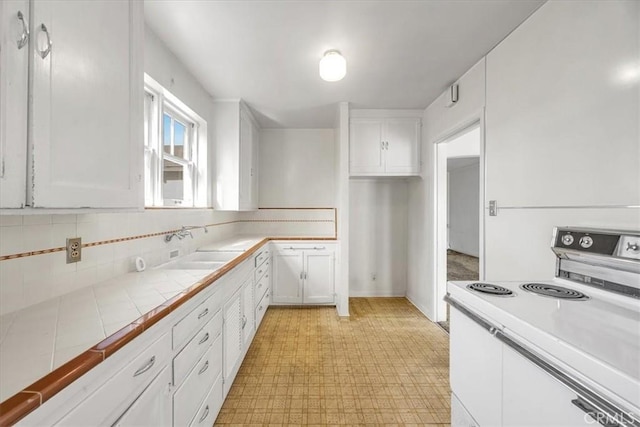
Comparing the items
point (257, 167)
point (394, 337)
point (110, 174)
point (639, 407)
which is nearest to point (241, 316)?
point (110, 174)

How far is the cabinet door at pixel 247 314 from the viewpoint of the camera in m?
2.20

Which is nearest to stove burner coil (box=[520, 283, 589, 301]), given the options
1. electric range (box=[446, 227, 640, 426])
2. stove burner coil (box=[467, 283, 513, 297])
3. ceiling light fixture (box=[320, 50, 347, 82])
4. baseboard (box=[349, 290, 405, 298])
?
electric range (box=[446, 227, 640, 426])

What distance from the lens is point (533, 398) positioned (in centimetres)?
80

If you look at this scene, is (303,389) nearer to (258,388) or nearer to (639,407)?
(258,388)

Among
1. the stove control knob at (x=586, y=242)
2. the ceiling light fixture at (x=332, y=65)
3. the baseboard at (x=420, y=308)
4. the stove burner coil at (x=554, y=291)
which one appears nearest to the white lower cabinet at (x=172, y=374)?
the stove burner coil at (x=554, y=291)

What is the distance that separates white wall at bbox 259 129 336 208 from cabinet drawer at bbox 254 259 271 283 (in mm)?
1191

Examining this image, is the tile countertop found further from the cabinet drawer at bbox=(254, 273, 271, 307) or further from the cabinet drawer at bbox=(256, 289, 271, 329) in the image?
the cabinet drawer at bbox=(256, 289, 271, 329)

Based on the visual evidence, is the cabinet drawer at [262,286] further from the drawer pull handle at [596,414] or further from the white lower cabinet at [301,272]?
the drawer pull handle at [596,414]

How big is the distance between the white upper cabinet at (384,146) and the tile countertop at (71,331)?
99.6 inches

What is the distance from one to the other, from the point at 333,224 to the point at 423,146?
174cm

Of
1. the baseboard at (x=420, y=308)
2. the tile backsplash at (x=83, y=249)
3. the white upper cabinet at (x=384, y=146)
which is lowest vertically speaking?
the baseboard at (x=420, y=308)

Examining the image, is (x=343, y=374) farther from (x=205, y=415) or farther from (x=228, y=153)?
(x=228, y=153)

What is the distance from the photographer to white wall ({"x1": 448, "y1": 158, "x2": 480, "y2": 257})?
22.1 feet

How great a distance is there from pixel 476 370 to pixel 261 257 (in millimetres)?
2298
